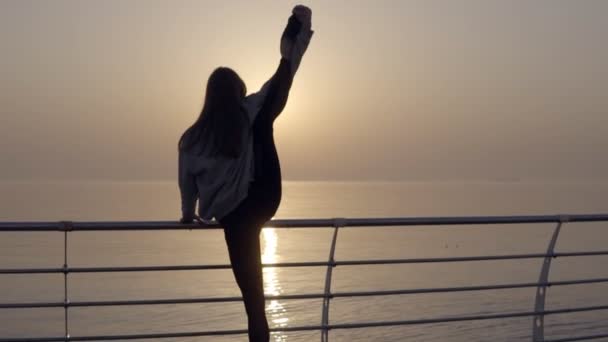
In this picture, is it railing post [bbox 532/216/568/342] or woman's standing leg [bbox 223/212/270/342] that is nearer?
woman's standing leg [bbox 223/212/270/342]

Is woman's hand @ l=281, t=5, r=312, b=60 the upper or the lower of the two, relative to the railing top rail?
upper

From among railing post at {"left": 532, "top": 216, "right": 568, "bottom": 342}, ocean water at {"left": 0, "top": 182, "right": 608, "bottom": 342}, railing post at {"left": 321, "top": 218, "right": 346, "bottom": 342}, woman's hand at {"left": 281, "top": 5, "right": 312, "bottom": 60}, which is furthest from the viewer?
ocean water at {"left": 0, "top": 182, "right": 608, "bottom": 342}

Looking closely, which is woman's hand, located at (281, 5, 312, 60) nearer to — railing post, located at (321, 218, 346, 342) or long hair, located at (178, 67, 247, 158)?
long hair, located at (178, 67, 247, 158)

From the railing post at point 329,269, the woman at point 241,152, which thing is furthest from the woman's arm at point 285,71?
the railing post at point 329,269

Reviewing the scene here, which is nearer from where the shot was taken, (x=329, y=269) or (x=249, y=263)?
(x=249, y=263)

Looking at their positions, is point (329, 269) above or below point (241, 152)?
below

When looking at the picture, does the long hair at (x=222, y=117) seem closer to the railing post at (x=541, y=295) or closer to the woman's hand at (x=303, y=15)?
the woman's hand at (x=303, y=15)

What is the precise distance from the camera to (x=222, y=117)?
3.73 meters

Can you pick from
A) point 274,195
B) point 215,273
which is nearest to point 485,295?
point 215,273

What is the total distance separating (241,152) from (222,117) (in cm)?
18

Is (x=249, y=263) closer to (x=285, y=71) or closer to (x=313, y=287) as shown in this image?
(x=285, y=71)

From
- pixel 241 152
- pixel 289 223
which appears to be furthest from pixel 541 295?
pixel 241 152

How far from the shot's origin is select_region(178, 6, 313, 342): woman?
374 centimetres

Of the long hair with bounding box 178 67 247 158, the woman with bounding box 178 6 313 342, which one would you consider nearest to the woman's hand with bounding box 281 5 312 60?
the woman with bounding box 178 6 313 342
